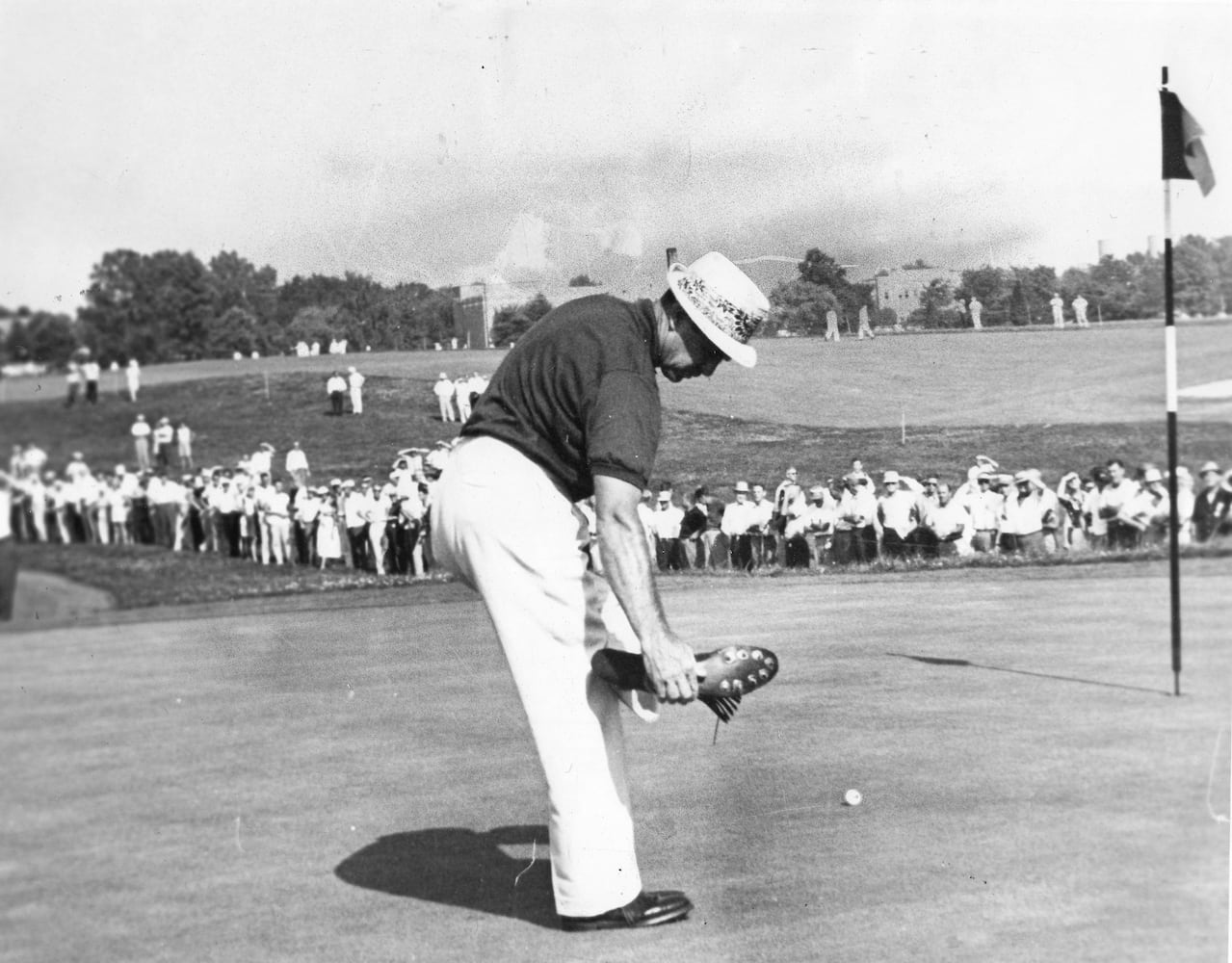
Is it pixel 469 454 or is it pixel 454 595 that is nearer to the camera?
pixel 469 454

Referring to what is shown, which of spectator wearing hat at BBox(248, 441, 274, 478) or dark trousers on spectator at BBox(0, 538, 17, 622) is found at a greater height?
spectator wearing hat at BBox(248, 441, 274, 478)

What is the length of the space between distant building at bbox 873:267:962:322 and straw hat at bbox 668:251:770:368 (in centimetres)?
215

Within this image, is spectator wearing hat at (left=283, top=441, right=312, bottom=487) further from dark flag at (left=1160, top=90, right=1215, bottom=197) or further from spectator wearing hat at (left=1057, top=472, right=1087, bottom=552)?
dark flag at (left=1160, top=90, right=1215, bottom=197)

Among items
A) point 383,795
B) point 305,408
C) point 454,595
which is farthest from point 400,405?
point 383,795

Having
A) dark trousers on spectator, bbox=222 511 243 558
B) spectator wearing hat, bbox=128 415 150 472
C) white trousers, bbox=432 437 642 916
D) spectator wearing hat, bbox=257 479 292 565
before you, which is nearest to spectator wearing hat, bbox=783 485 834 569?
spectator wearing hat, bbox=257 479 292 565

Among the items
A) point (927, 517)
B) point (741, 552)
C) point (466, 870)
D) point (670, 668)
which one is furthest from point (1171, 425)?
point (466, 870)

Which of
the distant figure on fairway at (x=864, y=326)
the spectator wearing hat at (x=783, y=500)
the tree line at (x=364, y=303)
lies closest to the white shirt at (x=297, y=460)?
the tree line at (x=364, y=303)

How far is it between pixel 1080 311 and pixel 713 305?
Answer: 2926 millimetres

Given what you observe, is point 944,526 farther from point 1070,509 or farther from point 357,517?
point 357,517

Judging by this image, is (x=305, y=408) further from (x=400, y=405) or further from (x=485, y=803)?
(x=485, y=803)

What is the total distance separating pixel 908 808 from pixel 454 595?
9.43 feet

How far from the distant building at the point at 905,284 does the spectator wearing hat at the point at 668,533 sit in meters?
1.23

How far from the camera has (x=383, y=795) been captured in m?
4.84

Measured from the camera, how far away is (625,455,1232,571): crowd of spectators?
6133 millimetres
